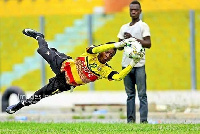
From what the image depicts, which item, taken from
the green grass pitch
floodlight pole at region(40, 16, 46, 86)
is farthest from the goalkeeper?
floodlight pole at region(40, 16, 46, 86)

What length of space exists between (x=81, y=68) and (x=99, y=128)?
3.53 feet

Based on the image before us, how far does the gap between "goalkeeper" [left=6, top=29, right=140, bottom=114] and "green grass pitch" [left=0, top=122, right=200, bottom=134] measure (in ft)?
2.26

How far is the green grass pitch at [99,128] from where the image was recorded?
44.1ft

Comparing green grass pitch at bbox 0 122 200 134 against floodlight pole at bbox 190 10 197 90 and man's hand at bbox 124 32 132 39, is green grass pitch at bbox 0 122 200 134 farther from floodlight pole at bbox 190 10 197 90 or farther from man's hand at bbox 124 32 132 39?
floodlight pole at bbox 190 10 197 90

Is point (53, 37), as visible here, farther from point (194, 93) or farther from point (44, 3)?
point (194, 93)

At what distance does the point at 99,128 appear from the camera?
14.1 meters

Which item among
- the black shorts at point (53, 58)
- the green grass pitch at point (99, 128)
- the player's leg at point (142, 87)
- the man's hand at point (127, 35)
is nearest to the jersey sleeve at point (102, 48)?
the black shorts at point (53, 58)

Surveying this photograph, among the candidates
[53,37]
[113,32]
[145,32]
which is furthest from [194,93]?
[145,32]

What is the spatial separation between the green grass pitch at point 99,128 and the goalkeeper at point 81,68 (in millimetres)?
689

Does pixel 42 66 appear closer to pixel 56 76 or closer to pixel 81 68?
pixel 56 76

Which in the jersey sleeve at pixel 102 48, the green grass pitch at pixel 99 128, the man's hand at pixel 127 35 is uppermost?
the man's hand at pixel 127 35

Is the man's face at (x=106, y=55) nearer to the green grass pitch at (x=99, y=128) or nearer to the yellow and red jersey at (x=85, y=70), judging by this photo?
the yellow and red jersey at (x=85, y=70)

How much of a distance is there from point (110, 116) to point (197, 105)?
109 inches

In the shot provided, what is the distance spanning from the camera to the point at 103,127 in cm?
1427
